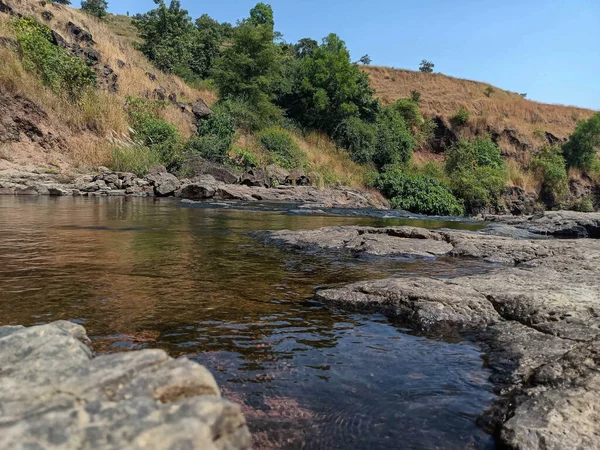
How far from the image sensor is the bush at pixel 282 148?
23.8 meters

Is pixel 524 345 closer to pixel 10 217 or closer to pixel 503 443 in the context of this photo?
pixel 503 443

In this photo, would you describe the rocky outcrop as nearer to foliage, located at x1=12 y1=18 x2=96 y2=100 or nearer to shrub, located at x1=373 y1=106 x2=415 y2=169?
foliage, located at x1=12 y1=18 x2=96 y2=100

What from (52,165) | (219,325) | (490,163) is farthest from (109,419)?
(490,163)

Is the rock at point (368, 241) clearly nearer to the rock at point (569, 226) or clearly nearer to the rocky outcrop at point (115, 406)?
the rocky outcrop at point (115, 406)

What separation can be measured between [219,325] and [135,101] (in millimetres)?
20905

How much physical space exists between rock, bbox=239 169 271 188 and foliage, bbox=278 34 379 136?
10.6m

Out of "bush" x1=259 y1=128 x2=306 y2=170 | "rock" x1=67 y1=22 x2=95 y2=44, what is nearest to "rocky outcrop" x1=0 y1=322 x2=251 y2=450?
"bush" x1=259 y1=128 x2=306 y2=170

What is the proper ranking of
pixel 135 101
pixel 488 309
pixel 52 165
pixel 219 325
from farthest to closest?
pixel 135 101 → pixel 52 165 → pixel 488 309 → pixel 219 325

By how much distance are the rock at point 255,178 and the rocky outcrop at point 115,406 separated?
1840cm

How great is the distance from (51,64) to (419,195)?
17.1m

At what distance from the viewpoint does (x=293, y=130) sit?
93.8ft

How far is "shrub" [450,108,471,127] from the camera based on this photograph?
125 feet

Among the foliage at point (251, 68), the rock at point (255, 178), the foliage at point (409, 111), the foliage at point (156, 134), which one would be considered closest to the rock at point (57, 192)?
the foliage at point (156, 134)

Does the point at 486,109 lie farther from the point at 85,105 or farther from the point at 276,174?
the point at 85,105
